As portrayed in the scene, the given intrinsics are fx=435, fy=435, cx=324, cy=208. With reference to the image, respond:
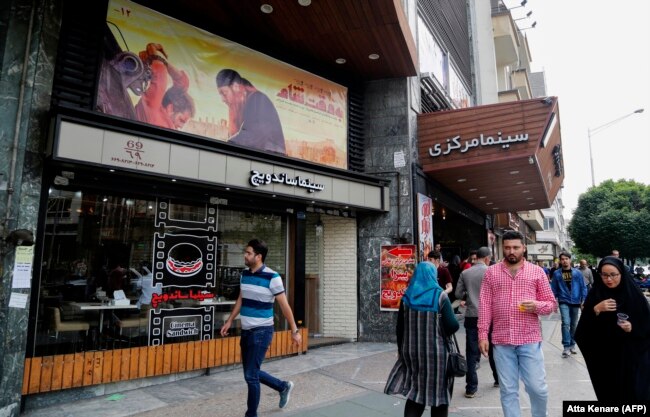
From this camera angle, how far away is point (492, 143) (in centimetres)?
894

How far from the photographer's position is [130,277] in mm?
6090

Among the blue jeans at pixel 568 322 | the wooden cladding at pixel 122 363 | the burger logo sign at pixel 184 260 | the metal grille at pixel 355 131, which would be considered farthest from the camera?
the metal grille at pixel 355 131

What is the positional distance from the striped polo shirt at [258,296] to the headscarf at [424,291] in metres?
1.38

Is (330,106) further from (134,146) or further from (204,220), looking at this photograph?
(134,146)

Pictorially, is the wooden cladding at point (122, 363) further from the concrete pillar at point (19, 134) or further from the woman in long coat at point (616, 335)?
the woman in long coat at point (616, 335)

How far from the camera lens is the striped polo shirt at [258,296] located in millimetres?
4250

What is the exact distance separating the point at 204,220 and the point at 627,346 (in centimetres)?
557

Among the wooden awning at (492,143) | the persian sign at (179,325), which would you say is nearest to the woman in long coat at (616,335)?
→ the persian sign at (179,325)

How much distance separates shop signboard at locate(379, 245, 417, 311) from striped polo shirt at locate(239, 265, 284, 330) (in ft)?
16.5

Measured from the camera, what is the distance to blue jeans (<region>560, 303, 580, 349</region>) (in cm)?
755

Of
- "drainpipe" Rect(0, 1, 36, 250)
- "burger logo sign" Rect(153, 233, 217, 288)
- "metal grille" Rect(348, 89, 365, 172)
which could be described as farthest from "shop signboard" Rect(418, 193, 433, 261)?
"drainpipe" Rect(0, 1, 36, 250)

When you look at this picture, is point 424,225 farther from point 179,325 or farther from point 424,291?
point 424,291

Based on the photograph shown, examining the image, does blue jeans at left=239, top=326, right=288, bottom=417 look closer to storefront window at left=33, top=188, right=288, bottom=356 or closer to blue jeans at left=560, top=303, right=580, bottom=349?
storefront window at left=33, top=188, right=288, bottom=356

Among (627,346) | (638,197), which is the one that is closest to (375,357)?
(627,346)
